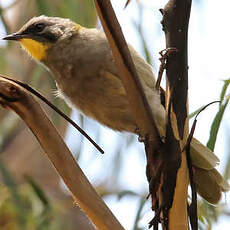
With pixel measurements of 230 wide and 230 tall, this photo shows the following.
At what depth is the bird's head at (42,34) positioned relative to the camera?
2.42 metres

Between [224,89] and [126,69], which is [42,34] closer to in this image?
[224,89]

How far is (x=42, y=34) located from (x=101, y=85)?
617 mm

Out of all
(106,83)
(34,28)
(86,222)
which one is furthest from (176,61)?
(86,222)

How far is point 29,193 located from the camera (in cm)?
331

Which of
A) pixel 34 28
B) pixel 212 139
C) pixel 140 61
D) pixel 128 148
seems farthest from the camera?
pixel 128 148

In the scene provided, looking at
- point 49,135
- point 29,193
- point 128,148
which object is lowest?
point 29,193

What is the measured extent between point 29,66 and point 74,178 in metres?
3.31

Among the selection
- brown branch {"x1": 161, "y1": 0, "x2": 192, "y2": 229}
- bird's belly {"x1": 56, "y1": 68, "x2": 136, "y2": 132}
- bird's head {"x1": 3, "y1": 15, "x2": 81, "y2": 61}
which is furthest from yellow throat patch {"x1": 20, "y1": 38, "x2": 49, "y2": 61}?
brown branch {"x1": 161, "y1": 0, "x2": 192, "y2": 229}

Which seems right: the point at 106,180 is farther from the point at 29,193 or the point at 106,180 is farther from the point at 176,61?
the point at 176,61

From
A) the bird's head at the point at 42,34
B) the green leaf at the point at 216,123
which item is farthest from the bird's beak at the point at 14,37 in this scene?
the green leaf at the point at 216,123

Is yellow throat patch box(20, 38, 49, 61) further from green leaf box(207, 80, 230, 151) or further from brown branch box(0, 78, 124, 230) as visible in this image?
brown branch box(0, 78, 124, 230)

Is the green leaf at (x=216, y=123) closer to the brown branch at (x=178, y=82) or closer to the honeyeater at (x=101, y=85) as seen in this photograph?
the honeyeater at (x=101, y=85)

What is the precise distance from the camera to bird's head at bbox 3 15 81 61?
2416 millimetres

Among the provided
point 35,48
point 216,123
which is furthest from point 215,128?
point 35,48
